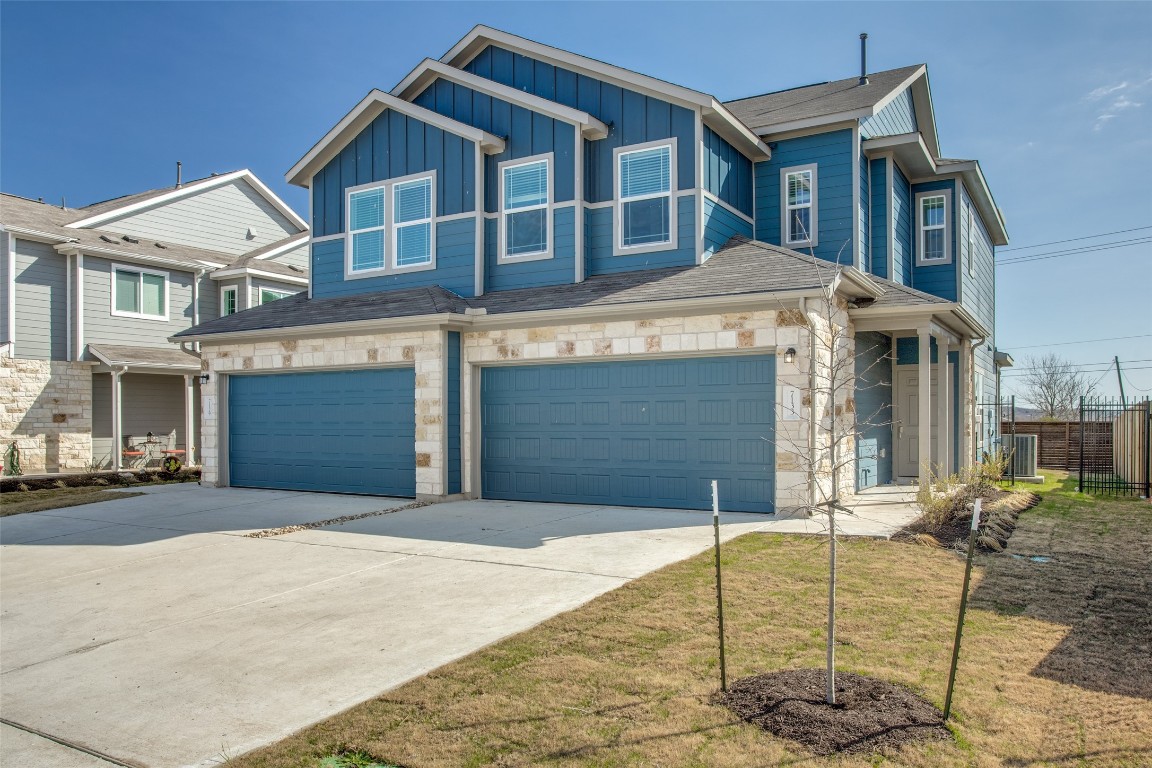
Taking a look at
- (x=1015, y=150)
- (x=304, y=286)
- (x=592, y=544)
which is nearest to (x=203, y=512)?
(x=592, y=544)

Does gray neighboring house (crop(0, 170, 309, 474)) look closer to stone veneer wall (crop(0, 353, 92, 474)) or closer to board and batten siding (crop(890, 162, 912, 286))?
stone veneer wall (crop(0, 353, 92, 474))

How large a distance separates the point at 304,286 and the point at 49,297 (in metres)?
7.07

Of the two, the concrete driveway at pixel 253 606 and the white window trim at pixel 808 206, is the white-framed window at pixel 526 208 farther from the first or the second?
the concrete driveway at pixel 253 606

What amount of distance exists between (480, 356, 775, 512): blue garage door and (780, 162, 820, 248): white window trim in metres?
4.48

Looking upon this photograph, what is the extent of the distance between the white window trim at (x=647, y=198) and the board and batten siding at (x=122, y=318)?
44.7ft

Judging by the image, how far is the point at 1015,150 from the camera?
2425 cm

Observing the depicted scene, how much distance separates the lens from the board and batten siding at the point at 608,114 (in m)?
12.9

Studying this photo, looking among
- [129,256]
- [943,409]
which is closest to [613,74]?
[943,409]

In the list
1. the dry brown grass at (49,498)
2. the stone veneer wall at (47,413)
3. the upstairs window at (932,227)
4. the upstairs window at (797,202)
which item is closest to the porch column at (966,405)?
the upstairs window at (932,227)

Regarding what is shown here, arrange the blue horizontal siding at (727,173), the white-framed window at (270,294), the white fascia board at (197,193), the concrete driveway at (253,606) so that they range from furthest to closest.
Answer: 1. the white-framed window at (270,294)
2. the white fascia board at (197,193)
3. the blue horizontal siding at (727,173)
4. the concrete driveway at (253,606)

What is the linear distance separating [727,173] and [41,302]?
17.5 meters

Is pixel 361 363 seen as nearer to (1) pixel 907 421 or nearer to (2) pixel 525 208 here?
(2) pixel 525 208

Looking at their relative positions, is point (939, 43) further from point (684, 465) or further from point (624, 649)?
point (624, 649)

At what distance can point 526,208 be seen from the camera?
14016mm
